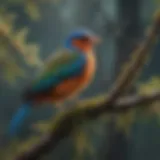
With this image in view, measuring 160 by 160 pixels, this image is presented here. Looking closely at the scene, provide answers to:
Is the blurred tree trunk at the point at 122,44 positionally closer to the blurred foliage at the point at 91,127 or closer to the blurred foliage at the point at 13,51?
the blurred foliage at the point at 91,127

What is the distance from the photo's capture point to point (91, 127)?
1.68m

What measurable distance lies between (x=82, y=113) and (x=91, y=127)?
0.15 ft

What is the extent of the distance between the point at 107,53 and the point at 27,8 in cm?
26

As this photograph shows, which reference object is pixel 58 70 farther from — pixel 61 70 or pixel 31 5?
pixel 31 5

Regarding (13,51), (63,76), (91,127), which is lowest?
(91,127)

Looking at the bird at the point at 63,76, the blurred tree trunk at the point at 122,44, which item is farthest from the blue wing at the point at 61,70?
the blurred tree trunk at the point at 122,44

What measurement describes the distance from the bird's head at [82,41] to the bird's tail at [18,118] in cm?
20

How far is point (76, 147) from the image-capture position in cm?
168

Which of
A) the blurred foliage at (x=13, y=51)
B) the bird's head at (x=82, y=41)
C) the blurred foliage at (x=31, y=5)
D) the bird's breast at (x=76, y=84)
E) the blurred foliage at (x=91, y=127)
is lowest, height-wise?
the blurred foliage at (x=91, y=127)

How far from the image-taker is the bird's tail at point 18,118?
166 cm

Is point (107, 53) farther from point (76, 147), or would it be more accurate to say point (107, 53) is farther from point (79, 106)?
point (76, 147)

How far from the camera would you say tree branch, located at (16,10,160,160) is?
164 cm

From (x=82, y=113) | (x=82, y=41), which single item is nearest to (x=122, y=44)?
(x=82, y=41)

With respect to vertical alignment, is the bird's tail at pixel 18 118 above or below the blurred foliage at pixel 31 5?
below
